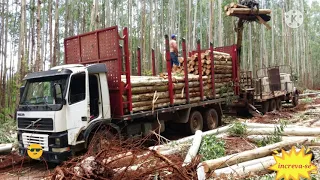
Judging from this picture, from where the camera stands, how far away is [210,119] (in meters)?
10.1

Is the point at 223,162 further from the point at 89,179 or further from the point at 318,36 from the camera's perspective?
the point at 318,36

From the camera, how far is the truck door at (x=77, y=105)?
5.92 meters

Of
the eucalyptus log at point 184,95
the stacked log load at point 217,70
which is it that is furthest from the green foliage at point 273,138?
the stacked log load at point 217,70

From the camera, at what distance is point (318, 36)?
5656cm

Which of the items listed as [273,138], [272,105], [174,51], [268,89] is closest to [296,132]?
[273,138]

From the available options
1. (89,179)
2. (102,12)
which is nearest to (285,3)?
(102,12)

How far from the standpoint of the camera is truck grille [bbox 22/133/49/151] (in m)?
5.86

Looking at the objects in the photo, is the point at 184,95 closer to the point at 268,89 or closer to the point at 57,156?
the point at 57,156

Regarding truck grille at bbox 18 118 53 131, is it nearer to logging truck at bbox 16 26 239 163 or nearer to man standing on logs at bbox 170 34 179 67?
logging truck at bbox 16 26 239 163

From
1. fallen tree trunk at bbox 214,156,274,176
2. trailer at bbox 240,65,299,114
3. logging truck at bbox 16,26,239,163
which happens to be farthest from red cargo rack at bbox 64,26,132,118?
trailer at bbox 240,65,299,114

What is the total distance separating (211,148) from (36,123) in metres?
3.82

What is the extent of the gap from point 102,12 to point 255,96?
19.7 metres

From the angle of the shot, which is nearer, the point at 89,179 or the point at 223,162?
the point at 89,179

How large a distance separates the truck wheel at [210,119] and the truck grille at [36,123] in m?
5.72
